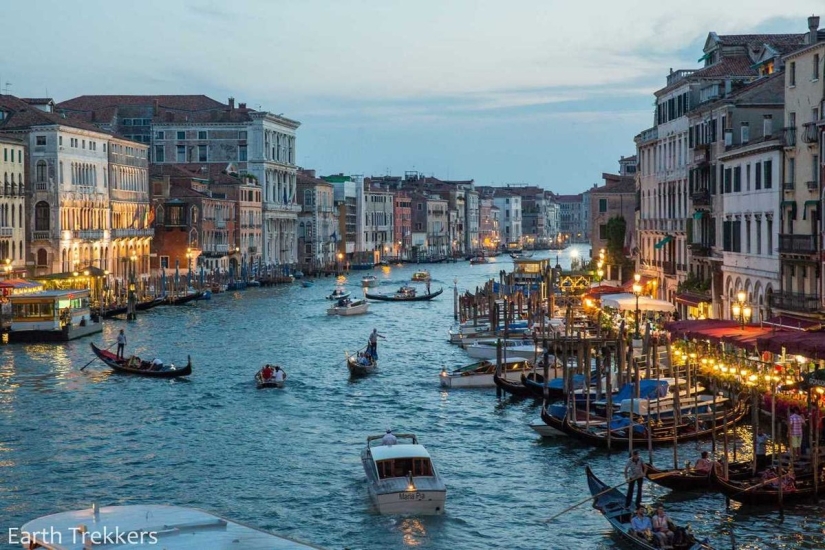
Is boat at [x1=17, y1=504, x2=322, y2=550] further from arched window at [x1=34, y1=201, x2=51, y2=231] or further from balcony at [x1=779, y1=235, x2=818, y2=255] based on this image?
arched window at [x1=34, y1=201, x2=51, y2=231]

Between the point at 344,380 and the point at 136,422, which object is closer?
the point at 136,422

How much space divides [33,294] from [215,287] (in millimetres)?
26709

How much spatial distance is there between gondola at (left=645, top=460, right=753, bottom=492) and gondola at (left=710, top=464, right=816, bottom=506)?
26.7 inches

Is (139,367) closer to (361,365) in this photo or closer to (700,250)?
(361,365)

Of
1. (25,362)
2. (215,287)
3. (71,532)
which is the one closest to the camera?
(71,532)

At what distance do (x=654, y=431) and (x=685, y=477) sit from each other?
356cm

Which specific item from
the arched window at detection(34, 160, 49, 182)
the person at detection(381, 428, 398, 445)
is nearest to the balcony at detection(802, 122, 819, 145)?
the person at detection(381, 428, 398, 445)

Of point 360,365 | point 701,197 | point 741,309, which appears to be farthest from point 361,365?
point 701,197

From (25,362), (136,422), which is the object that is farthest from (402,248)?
(136,422)

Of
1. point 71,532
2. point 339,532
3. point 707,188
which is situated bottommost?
point 339,532

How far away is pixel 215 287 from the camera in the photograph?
224 feet

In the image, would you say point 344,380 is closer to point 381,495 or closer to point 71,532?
point 381,495

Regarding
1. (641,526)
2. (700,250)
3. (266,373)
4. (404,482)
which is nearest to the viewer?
(641,526)

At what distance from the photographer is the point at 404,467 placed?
19.1 metres
